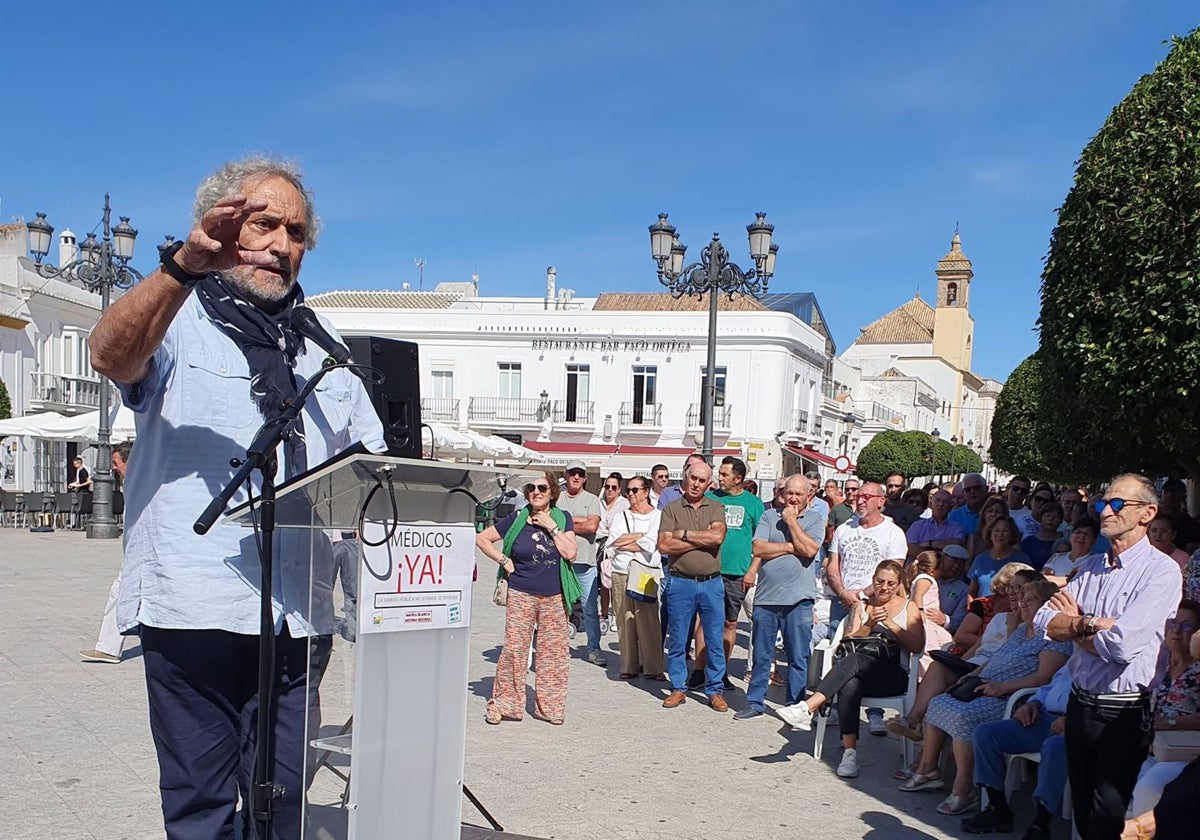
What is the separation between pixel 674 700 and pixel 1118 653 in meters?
4.50

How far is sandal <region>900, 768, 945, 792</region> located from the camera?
6602 millimetres

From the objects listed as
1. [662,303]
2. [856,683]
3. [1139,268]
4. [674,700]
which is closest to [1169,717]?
[856,683]

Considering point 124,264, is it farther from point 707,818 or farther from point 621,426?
point 621,426

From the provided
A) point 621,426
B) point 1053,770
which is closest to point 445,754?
point 1053,770

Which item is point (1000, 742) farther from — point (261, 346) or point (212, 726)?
point (261, 346)

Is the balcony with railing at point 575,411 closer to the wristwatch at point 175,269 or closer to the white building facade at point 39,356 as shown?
the white building facade at point 39,356

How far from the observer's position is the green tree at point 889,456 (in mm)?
60562

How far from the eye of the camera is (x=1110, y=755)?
484 centimetres

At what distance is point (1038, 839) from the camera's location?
5547 millimetres

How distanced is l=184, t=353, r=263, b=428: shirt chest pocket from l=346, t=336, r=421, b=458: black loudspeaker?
0.38 meters

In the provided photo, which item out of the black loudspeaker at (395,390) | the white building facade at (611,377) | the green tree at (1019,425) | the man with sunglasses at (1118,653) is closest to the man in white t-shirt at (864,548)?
the man with sunglasses at (1118,653)

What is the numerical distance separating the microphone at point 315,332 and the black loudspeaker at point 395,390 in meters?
0.17

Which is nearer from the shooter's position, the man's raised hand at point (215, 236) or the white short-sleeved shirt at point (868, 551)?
the man's raised hand at point (215, 236)

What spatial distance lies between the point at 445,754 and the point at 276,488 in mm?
985
